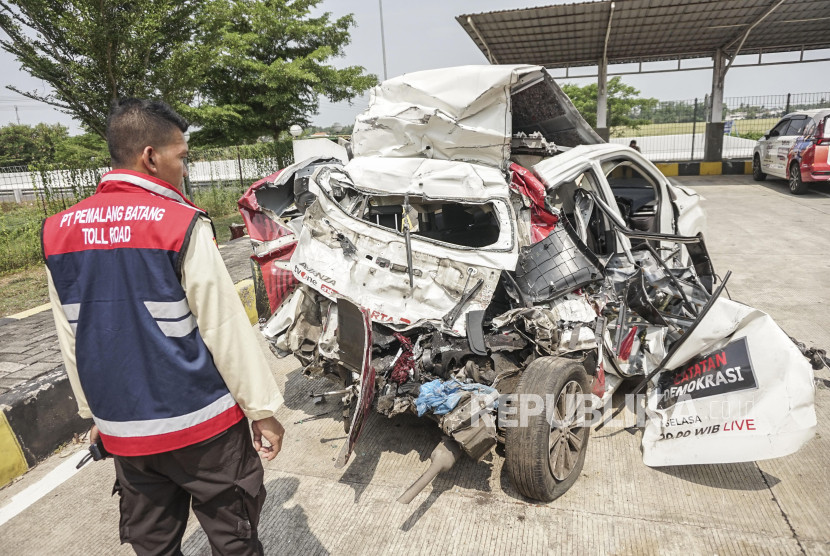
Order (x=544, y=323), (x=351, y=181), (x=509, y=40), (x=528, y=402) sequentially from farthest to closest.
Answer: (x=509, y=40)
(x=351, y=181)
(x=544, y=323)
(x=528, y=402)

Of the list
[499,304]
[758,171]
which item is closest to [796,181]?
[758,171]

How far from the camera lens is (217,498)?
71.2 inches

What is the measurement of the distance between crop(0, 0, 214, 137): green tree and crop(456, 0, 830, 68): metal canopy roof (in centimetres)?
763

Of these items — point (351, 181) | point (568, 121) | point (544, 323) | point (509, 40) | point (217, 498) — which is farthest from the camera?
point (509, 40)

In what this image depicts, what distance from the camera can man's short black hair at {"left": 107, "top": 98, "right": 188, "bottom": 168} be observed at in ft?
5.64

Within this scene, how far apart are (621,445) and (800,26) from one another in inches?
723

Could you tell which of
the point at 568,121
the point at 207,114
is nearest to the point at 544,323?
the point at 568,121

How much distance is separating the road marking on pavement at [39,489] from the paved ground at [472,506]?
30mm

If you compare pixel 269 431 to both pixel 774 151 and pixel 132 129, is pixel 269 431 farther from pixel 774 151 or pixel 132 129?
pixel 774 151

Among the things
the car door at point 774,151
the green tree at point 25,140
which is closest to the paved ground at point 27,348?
the car door at point 774,151

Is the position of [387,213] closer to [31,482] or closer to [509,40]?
[31,482]

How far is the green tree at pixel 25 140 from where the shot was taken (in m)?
40.0

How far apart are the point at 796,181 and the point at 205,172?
574 inches

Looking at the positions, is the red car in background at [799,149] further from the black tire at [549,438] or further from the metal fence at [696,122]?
the black tire at [549,438]
